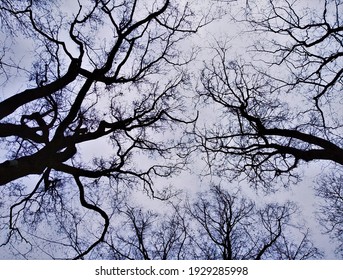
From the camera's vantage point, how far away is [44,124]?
857 cm

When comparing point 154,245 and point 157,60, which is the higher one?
point 157,60

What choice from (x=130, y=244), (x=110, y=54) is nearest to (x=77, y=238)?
(x=130, y=244)

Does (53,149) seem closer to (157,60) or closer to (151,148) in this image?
(151,148)

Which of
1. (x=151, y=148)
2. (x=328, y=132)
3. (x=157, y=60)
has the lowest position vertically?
(x=328, y=132)

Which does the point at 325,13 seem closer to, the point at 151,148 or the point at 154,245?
the point at 151,148

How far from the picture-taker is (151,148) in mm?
10758

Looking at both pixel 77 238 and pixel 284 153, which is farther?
pixel 77 238

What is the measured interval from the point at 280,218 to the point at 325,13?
756cm

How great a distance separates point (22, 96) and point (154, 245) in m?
9.95
